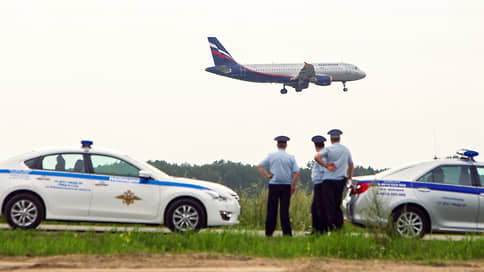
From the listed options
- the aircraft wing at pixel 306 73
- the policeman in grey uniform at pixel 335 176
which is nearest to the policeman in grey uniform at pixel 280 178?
the policeman in grey uniform at pixel 335 176

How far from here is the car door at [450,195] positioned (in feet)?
40.2

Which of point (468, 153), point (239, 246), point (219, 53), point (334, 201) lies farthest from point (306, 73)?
point (239, 246)

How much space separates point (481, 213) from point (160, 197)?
5.43 meters

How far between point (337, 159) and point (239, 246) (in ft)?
8.02

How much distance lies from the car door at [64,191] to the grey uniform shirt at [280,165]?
9.82ft

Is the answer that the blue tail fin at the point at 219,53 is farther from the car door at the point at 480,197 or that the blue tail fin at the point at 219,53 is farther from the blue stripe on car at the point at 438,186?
the blue stripe on car at the point at 438,186

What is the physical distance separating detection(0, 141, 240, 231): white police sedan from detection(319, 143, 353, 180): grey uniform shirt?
6.17 ft

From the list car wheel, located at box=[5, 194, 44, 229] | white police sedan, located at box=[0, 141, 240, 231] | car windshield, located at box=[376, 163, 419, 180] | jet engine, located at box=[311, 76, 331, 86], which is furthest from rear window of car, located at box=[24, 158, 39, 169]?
jet engine, located at box=[311, 76, 331, 86]

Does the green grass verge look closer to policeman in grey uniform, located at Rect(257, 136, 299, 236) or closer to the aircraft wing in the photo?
policeman in grey uniform, located at Rect(257, 136, 299, 236)

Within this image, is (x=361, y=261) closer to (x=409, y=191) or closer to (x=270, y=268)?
(x=270, y=268)

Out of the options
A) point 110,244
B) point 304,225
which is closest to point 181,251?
point 110,244

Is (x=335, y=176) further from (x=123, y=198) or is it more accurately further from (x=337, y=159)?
(x=123, y=198)

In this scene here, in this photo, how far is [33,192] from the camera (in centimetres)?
1232

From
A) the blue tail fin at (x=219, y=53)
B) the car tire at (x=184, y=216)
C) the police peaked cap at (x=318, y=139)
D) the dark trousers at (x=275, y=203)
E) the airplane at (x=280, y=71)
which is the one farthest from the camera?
the blue tail fin at (x=219, y=53)
